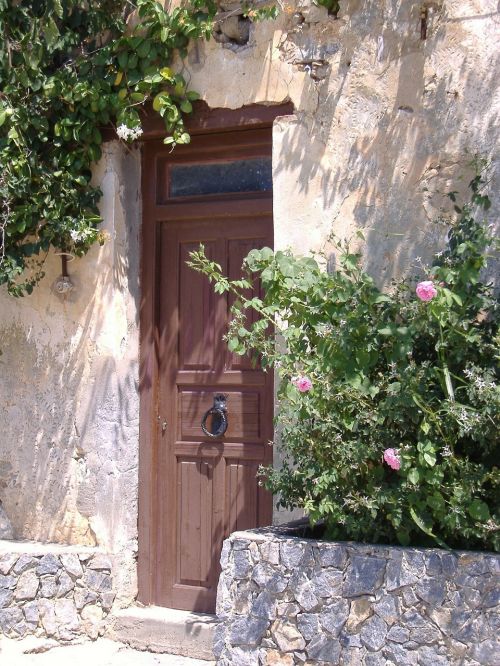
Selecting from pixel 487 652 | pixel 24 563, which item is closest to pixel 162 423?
pixel 24 563

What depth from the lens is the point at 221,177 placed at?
18.3 feet

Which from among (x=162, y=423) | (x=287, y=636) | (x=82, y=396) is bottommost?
(x=287, y=636)

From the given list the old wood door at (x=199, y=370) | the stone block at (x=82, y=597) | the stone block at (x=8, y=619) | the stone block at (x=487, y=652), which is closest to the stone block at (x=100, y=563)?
the stone block at (x=82, y=597)

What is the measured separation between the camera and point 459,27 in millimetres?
4793

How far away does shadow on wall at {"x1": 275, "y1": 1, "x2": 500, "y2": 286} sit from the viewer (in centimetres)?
476

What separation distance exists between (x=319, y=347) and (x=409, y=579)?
992 millimetres

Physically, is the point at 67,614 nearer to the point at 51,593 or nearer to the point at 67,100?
the point at 51,593

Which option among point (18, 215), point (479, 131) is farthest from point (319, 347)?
point (18, 215)

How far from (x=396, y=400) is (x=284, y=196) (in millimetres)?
1631

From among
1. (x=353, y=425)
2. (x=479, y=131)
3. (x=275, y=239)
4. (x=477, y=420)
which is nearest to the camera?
(x=477, y=420)

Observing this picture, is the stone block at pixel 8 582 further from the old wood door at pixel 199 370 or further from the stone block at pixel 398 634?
the stone block at pixel 398 634

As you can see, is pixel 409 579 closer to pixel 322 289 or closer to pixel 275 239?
pixel 322 289

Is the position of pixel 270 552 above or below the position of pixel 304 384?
below

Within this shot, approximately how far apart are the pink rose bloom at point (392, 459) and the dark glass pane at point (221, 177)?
2029mm
